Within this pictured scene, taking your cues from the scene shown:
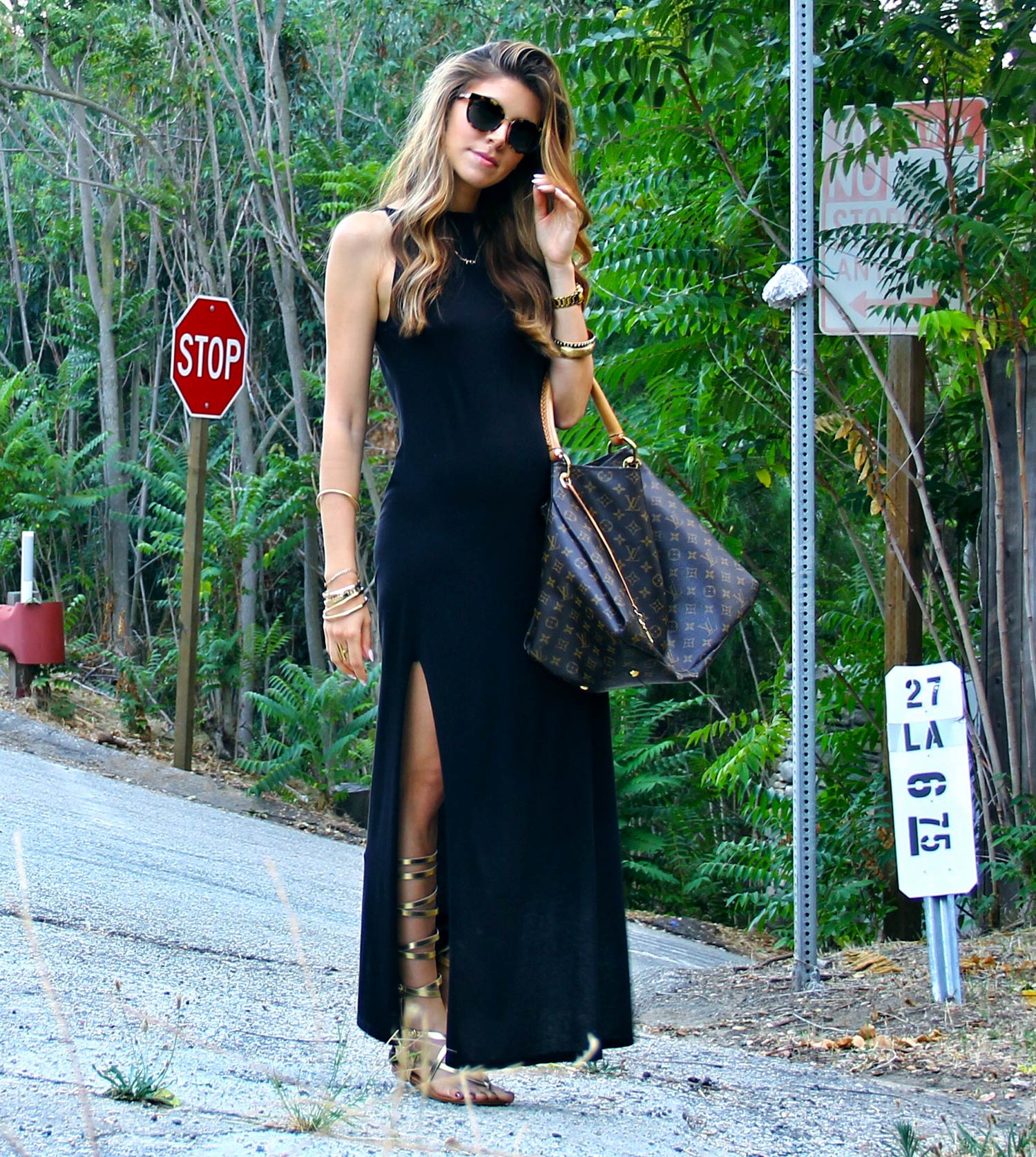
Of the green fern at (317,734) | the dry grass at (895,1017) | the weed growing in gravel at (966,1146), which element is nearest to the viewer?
the weed growing in gravel at (966,1146)

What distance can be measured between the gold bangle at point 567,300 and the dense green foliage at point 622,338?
63.9 inches

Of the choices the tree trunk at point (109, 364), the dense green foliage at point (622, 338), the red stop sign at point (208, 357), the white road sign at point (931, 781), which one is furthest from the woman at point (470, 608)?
the tree trunk at point (109, 364)

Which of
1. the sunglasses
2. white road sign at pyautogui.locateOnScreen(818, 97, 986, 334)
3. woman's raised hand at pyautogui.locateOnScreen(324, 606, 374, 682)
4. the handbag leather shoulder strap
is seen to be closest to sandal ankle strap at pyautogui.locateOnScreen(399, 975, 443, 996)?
woman's raised hand at pyautogui.locateOnScreen(324, 606, 374, 682)

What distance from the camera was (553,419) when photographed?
9.37 feet

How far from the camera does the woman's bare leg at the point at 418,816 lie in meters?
2.80

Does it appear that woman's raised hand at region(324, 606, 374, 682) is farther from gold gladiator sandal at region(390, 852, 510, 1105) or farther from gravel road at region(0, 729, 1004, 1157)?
gravel road at region(0, 729, 1004, 1157)

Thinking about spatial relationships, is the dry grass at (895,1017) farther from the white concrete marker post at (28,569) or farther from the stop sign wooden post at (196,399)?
the white concrete marker post at (28,569)

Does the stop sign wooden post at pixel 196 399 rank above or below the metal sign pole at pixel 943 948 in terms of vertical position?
above

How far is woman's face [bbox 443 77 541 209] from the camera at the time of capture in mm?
2789

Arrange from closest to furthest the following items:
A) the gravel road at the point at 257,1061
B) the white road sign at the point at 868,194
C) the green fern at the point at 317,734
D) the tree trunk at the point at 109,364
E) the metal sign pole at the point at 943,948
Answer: the gravel road at the point at 257,1061 → the metal sign pole at the point at 943,948 → the white road sign at the point at 868,194 → the green fern at the point at 317,734 → the tree trunk at the point at 109,364

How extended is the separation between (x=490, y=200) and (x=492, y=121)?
0.21m

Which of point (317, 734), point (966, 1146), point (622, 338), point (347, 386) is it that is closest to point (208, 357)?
point (317, 734)

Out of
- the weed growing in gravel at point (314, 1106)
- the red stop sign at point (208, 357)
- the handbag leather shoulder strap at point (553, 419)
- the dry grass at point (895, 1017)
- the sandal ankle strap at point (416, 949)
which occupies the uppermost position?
the red stop sign at point (208, 357)

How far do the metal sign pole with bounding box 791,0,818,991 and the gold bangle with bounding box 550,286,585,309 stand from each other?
1421mm
